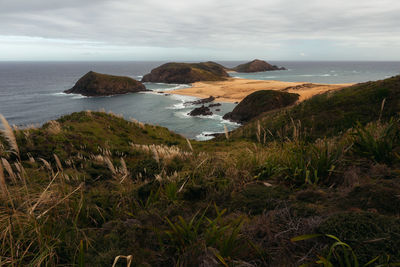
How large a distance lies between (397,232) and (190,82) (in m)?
110

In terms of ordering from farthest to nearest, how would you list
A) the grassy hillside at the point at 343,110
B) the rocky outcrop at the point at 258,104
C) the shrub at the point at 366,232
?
the rocky outcrop at the point at 258,104 < the grassy hillside at the point at 343,110 < the shrub at the point at 366,232

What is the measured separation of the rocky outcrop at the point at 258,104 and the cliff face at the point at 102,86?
51.1 meters

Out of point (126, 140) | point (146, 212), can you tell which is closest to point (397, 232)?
point (146, 212)

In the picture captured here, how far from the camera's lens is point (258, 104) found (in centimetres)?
4366

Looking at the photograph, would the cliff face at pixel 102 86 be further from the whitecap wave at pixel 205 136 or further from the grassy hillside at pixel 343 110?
the grassy hillside at pixel 343 110

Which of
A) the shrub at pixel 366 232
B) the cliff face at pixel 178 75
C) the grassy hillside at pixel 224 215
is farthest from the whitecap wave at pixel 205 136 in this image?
the cliff face at pixel 178 75

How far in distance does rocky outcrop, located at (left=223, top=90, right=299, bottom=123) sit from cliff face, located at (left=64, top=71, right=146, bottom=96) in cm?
5114

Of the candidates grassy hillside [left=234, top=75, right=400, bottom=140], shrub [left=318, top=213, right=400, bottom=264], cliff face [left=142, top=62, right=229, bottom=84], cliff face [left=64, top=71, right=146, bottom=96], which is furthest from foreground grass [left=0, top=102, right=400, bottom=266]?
cliff face [left=142, top=62, right=229, bottom=84]

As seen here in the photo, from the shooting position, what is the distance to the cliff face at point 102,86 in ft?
254

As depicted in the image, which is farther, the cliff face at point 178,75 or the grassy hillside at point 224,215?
the cliff face at point 178,75

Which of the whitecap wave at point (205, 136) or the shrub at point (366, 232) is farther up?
the shrub at point (366, 232)

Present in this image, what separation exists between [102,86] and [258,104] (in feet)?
194

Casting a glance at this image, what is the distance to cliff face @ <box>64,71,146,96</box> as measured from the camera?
254 ft

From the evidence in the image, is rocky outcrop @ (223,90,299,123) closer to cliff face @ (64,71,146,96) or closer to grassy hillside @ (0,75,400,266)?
grassy hillside @ (0,75,400,266)
